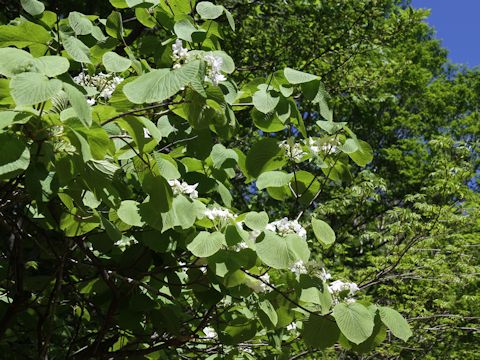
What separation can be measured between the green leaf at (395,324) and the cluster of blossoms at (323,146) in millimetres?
583

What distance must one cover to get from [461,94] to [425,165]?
4.12m

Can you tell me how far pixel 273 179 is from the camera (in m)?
1.98

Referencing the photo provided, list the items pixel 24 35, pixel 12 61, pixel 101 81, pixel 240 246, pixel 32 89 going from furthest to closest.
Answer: pixel 101 81
pixel 240 246
pixel 24 35
pixel 12 61
pixel 32 89

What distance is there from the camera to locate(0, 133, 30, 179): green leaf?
1.31 metres

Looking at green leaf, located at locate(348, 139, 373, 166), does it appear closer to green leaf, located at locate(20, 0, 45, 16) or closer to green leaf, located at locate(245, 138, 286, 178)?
green leaf, located at locate(245, 138, 286, 178)

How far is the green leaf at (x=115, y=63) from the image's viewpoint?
70.8 inches

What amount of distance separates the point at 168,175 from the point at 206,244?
360 mm

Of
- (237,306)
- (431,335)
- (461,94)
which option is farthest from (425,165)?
(237,306)

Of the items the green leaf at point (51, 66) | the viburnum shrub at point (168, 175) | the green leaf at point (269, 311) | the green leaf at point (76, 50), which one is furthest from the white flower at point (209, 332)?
the green leaf at point (51, 66)

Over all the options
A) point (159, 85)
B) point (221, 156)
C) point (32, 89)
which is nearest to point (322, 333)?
point (221, 156)

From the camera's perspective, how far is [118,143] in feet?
6.27

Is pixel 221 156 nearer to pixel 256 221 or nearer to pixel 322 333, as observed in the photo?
pixel 256 221

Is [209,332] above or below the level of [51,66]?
below

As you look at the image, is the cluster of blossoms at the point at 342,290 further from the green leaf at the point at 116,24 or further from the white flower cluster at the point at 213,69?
the green leaf at the point at 116,24
